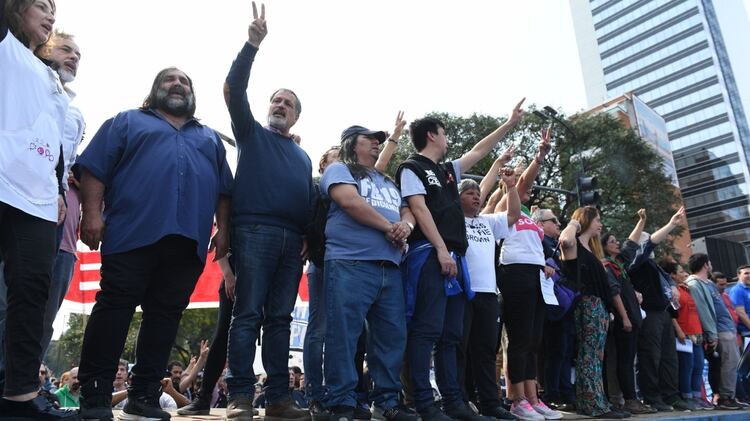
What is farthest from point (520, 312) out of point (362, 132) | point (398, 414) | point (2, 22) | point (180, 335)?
point (180, 335)

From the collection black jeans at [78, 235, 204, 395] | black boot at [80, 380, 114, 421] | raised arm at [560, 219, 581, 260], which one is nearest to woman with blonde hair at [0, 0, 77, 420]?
black boot at [80, 380, 114, 421]

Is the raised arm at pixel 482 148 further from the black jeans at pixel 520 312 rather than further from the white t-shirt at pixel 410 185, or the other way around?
the black jeans at pixel 520 312

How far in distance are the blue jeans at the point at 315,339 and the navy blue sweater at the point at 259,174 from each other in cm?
52

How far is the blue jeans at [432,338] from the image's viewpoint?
3.46 m

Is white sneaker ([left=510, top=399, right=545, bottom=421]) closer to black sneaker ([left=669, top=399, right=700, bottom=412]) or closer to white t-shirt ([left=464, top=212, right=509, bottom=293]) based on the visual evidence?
white t-shirt ([left=464, top=212, right=509, bottom=293])

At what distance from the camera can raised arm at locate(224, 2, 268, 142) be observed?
3.40 meters

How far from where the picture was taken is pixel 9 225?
2.31 meters

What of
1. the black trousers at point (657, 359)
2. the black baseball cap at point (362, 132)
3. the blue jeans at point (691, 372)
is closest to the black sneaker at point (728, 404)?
the blue jeans at point (691, 372)

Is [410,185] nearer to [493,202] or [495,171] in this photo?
[495,171]

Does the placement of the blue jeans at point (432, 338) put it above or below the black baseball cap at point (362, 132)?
below

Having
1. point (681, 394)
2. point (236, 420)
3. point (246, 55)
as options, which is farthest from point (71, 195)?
point (681, 394)

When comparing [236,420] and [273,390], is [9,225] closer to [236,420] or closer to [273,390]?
[236,420]

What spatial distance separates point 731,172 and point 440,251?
9058cm

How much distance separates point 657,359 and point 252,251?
190 inches
